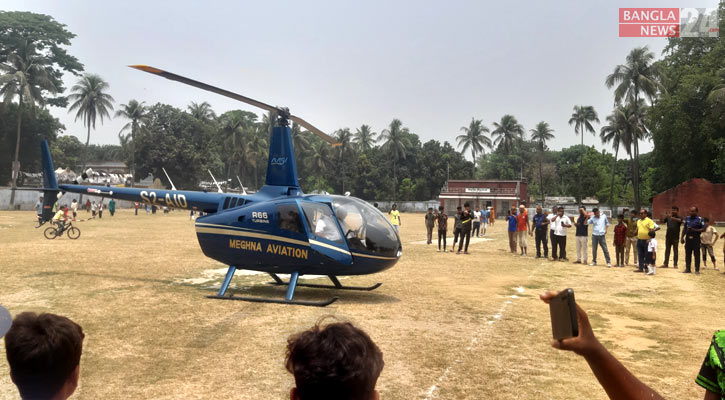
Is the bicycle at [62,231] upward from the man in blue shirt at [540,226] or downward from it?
downward

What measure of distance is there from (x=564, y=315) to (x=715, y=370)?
0.63m

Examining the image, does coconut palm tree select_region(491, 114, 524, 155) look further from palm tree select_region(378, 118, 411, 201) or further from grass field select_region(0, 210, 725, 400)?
grass field select_region(0, 210, 725, 400)

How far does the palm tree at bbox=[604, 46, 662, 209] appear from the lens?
53969 millimetres

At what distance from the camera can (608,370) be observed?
1693 mm

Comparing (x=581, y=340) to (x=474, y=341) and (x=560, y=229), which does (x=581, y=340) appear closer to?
(x=474, y=341)

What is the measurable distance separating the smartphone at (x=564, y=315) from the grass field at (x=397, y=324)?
3.87 meters

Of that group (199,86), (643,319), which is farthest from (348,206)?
(643,319)

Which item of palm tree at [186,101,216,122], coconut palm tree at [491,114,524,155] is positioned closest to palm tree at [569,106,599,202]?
coconut palm tree at [491,114,524,155]

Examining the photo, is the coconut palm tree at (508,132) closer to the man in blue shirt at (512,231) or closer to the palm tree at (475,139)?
the palm tree at (475,139)

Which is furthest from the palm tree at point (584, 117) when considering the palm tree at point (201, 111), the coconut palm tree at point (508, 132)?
the palm tree at point (201, 111)

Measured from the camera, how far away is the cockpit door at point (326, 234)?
9562mm

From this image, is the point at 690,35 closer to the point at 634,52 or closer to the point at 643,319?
the point at 634,52

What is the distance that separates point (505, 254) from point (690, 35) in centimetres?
4123

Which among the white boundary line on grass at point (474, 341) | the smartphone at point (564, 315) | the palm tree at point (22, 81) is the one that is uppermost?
the palm tree at point (22, 81)
